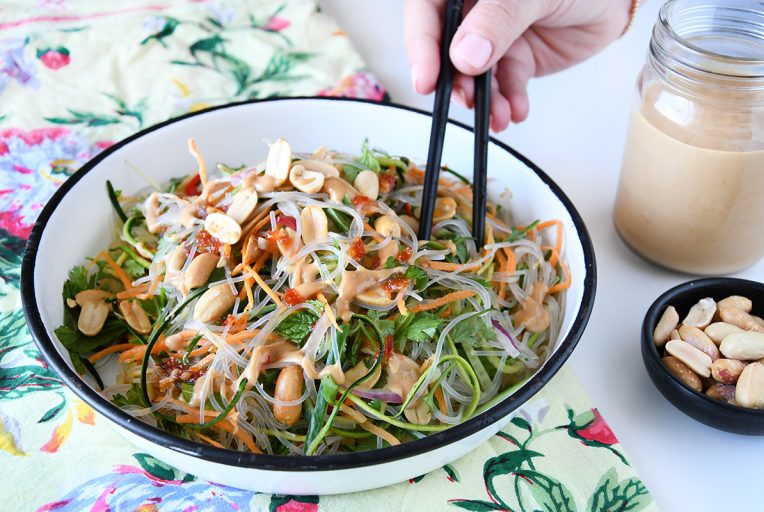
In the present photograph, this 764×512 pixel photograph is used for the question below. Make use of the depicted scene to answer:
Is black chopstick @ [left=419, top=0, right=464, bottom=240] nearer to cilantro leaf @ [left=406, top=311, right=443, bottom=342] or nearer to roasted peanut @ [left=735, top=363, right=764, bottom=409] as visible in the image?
cilantro leaf @ [left=406, top=311, right=443, bottom=342]

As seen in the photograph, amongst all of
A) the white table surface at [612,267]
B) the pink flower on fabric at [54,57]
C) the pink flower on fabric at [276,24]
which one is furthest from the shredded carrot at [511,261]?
the pink flower on fabric at [54,57]

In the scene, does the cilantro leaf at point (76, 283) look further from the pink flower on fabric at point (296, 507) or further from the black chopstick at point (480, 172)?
the black chopstick at point (480, 172)

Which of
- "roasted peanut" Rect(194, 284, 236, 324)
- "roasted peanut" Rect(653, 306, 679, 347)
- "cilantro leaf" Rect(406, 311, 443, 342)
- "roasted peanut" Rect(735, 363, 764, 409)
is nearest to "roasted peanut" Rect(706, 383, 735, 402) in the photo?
"roasted peanut" Rect(735, 363, 764, 409)

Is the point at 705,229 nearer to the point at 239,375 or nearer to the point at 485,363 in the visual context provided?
the point at 485,363

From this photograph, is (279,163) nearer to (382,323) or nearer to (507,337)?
(382,323)

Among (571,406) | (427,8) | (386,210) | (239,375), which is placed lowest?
(571,406)

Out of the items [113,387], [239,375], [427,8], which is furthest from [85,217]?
[427,8]
